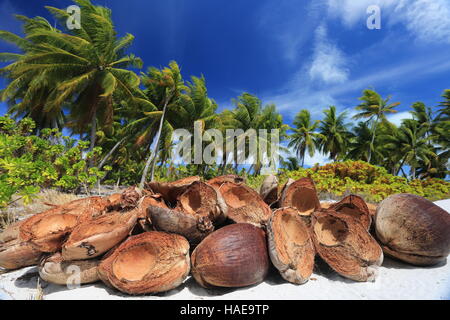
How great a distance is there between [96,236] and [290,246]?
172 centimetres

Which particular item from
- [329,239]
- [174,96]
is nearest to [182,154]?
[174,96]

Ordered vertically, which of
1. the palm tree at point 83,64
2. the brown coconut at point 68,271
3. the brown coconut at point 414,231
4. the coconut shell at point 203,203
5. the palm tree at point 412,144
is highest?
the palm tree at point 83,64

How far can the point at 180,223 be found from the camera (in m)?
2.12

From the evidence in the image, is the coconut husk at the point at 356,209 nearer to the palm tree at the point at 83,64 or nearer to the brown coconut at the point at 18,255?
the brown coconut at the point at 18,255

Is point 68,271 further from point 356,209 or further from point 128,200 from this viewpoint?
point 356,209

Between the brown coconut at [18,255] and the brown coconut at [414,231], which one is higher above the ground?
the brown coconut at [414,231]

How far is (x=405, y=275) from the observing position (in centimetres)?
218

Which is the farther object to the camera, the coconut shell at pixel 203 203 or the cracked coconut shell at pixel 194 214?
the coconut shell at pixel 203 203

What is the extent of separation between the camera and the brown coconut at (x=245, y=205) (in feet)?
8.44

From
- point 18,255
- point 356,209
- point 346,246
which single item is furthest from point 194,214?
point 356,209

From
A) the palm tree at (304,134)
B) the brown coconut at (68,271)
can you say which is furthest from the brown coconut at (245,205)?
the palm tree at (304,134)

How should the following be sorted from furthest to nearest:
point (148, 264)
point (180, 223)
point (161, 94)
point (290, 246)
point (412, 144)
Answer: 1. point (412, 144)
2. point (161, 94)
3. point (290, 246)
4. point (180, 223)
5. point (148, 264)

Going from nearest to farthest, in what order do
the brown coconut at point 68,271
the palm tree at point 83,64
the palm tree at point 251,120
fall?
the brown coconut at point 68,271 < the palm tree at point 83,64 < the palm tree at point 251,120
